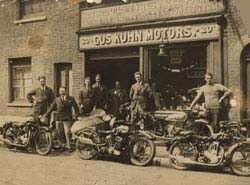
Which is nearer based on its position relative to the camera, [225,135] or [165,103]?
[225,135]

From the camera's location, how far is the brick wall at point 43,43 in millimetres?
16266

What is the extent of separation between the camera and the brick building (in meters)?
12.1

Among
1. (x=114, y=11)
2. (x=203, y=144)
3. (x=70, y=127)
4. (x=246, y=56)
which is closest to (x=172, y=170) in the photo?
(x=203, y=144)

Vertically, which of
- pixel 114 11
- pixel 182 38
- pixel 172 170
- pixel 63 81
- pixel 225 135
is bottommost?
pixel 172 170

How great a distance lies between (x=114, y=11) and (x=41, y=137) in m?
5.18

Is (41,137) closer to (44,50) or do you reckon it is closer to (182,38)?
(182,38)

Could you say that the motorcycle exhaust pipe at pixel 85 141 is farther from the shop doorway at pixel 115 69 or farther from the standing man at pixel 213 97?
the shop doorway at pixel 115 69

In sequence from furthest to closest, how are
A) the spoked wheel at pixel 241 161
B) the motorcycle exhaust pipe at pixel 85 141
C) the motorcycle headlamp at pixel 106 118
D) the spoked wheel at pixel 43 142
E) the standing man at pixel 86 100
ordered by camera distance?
the standing man at pixel 86 100
the spoked wheel at pixel 43 142
the motorcycle headlamp at pixel 106 118
the motorcycle exhaust pipe at pixel 85 141
the spoked wheel at pixel 241 161

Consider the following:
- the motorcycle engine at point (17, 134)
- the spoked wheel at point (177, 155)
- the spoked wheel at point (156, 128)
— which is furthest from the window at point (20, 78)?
the spoked wheel at point (177, 155)

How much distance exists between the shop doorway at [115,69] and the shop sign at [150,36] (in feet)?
1.75

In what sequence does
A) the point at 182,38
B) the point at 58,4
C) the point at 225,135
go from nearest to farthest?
1. the point at 225,135
2. the point at 182,38
3. the point at 58,4

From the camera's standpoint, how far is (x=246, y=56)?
11.9 meters

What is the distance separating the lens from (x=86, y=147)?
412 inches

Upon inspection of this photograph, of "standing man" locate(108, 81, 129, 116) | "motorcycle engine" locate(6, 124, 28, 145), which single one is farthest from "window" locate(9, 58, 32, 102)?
"motorcycle engine" locate(6, 124, 28, 145)
